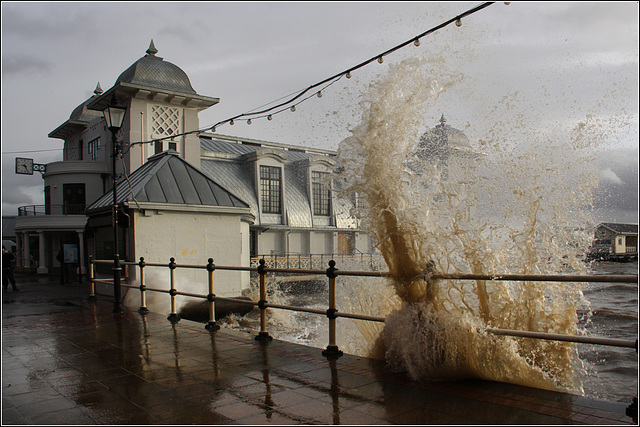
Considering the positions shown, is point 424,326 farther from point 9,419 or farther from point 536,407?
point 9,419

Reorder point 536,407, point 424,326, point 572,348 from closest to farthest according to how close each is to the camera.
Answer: point 536,407
point 424,326
point 572,348

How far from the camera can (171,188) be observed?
54.3 ft

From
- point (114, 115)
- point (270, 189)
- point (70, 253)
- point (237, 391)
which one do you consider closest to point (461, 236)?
point (237, 391)

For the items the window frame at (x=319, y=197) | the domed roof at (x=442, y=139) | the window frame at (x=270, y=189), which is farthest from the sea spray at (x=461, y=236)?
the window frame at (x=319, y=197)

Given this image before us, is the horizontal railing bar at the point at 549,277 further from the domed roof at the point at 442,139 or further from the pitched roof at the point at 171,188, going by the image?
the pitched roof at the point at 171,188

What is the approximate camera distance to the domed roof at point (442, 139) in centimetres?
605

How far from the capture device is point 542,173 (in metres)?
5.96

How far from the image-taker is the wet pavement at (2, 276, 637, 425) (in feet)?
13.0

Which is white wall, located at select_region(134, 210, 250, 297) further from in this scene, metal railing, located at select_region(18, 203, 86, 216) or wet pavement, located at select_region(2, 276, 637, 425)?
metal railing, located at select_region(18, 203, 86, 216)

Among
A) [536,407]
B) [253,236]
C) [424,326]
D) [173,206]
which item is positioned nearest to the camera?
[536,407]

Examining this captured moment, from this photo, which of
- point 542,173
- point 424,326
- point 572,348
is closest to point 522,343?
point 572,348

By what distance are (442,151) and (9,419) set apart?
5203 millimetres

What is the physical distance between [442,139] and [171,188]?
12113 millimetres

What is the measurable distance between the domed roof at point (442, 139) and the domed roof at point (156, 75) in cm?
2390
